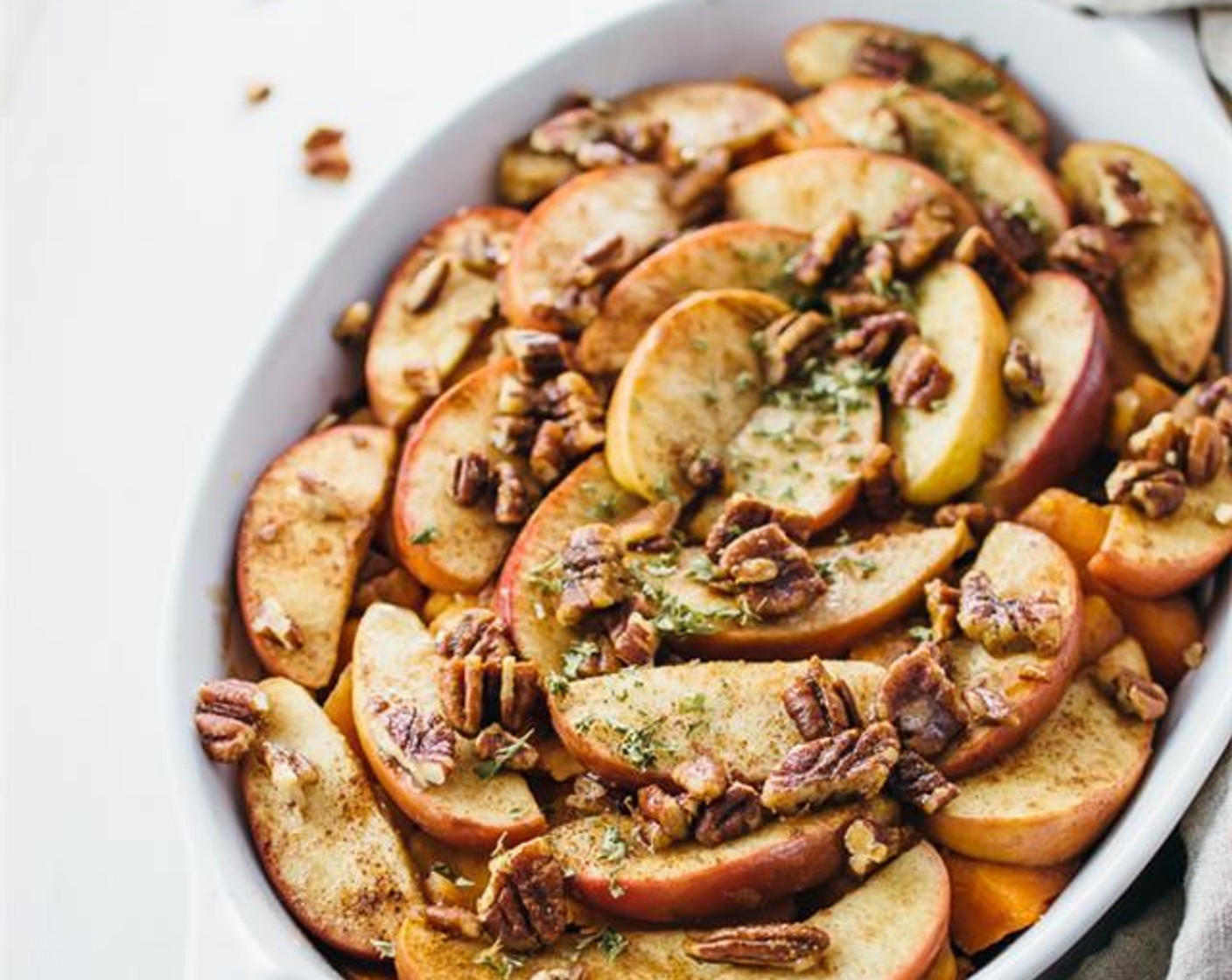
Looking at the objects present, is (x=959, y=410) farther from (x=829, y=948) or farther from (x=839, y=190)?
(x=829, y=948)

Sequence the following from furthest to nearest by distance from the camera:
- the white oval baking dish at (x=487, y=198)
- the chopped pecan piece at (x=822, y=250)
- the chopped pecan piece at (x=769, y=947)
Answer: the chopped pecan piece at (x=822, y=250) < the white oval baking dish at (x=487, y=198) < the chopped pecan piece at (x=769, y=947)

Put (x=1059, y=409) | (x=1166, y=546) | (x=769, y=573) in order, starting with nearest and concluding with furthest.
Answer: (x=769, y=573) < (x=1166, y=546) < (x=1059, y=409)

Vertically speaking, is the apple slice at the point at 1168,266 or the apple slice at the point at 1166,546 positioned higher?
the apple slice at the point at 1168,266

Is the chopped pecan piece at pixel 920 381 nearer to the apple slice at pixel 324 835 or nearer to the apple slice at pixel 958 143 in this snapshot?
the apple slice at pixel 958 143

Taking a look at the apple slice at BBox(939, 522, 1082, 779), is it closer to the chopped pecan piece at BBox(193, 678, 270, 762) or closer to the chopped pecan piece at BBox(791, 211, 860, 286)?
the chopped pecan piece at BBox(791, 211, 860, 286)

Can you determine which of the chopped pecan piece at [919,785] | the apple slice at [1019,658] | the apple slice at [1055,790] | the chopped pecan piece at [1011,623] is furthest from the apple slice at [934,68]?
the chopped pecan piece at [919,785]

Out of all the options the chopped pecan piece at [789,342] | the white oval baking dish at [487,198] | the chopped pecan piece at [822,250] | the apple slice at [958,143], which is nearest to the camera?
the white oval baking dish at [487,198]

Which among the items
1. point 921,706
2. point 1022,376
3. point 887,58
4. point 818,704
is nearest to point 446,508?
point 818,704

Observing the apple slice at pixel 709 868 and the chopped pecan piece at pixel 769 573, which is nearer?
the apple slice at pixel 709 868

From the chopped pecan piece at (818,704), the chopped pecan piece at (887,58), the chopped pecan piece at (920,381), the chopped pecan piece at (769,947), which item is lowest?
the chopped pecan piece at (769,947)
